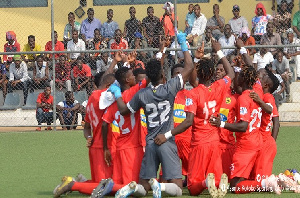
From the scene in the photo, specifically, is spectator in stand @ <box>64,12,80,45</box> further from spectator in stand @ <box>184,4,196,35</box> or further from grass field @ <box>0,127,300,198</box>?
grass field @ <box>0,127,300,198</box>

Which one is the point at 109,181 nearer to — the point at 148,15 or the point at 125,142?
the point at 125,142

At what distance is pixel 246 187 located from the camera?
9883 millimetres

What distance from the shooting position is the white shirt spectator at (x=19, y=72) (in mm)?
19125

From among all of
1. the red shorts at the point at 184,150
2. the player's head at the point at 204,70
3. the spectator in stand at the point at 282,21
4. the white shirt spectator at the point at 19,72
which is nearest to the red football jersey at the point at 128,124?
the player's head at the point at 204,70

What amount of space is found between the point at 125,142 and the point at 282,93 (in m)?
9.89

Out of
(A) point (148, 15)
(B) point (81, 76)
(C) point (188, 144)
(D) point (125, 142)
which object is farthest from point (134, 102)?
(A) point (148, 15)

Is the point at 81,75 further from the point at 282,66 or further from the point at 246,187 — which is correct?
the point at 246,187

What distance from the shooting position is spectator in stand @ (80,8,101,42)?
2073cm

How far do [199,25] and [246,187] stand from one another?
35.3 feet

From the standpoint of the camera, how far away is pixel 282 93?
753 inches

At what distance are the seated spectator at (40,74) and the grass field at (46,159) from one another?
58.2 inches

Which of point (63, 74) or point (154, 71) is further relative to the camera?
point (63, 74)

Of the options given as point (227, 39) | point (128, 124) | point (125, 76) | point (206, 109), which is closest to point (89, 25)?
point (227, 39)

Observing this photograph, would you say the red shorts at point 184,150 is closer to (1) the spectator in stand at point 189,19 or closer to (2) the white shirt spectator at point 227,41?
(2) the white shirt spectator at point 227,41
